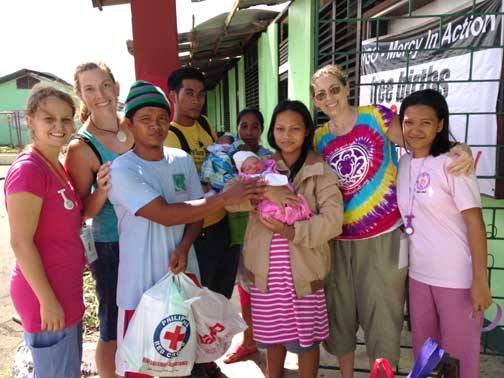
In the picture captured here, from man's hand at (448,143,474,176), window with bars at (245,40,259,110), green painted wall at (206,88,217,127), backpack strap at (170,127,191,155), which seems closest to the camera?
man's hand at (448,143,474,176)

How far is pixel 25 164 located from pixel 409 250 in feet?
5.82

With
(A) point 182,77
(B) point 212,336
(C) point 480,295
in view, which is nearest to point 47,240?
(B) point 212,336

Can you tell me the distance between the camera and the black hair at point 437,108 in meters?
1.87

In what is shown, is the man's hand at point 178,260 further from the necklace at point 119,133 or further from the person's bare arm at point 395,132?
the person's bare arm at point 395,132

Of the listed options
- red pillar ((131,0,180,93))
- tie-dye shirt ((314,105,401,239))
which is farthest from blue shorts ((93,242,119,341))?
red pillar ((131,0,180,93))

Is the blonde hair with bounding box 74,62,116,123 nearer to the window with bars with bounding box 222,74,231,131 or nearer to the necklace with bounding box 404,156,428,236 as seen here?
the necklace with bounding box 404,156,428,236

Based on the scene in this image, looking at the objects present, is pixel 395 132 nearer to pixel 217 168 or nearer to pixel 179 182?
pixel 217 168

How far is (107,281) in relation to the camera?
2.07 m

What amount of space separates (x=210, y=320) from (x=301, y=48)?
13.8ft

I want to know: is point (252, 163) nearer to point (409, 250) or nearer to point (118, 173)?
point (118, 173)

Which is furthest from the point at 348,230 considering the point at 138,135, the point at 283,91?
the point at 283,91

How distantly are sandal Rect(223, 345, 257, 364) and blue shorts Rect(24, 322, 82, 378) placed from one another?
4.01 feet

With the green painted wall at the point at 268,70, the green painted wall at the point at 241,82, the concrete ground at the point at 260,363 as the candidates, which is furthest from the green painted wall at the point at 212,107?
the concrete ground at the point at 260,363

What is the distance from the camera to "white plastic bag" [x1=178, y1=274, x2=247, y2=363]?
1.84 meters
